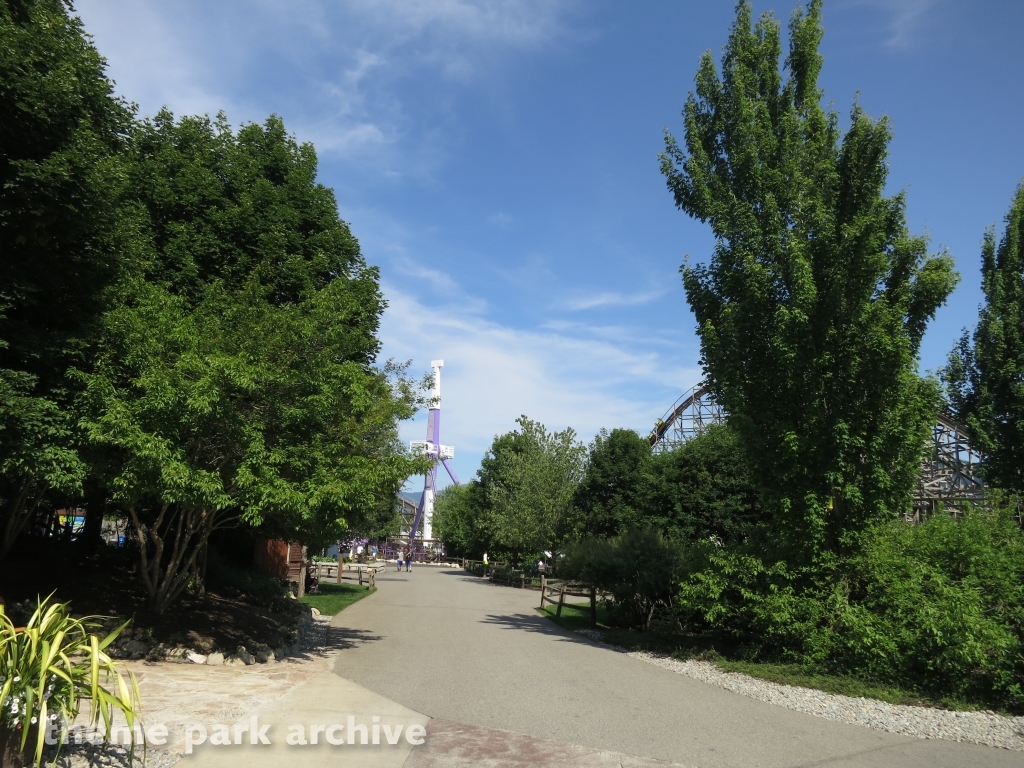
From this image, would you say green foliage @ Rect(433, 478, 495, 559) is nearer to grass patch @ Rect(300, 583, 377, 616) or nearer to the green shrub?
grass patch @ Rect(300, 583, 377, 616)

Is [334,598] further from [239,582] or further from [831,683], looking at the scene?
[831,683]

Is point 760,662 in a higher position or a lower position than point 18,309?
lower

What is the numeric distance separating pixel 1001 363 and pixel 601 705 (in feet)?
54.9

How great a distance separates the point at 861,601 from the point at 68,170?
12798 mm

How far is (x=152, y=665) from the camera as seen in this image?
10.1m

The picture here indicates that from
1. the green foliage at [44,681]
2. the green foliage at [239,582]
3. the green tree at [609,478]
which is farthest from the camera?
the green tree at [609,478]

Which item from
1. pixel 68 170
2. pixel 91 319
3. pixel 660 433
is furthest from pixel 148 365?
pixel 660 433

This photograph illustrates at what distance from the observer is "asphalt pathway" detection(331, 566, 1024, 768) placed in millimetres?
6883

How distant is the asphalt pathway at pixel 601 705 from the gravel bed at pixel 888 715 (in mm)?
264

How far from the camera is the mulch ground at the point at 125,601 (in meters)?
12.0

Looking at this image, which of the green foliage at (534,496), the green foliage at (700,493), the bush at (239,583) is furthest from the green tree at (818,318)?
the green foliage at (534,496)

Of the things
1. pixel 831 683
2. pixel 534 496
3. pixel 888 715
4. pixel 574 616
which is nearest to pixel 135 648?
pixel 831 683

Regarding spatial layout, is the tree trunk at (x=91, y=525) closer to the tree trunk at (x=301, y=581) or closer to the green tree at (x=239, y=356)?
the green tree at (x=239, y=356)

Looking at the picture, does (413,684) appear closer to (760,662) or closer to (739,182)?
(760,662)
